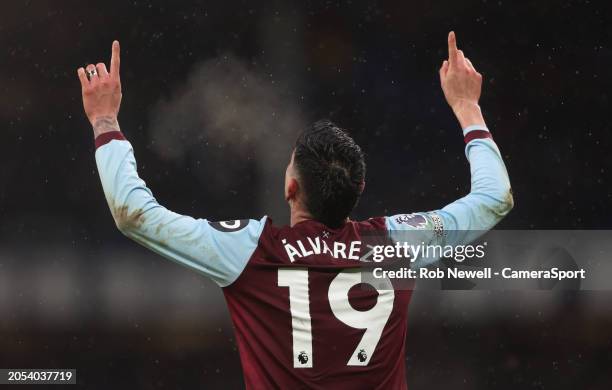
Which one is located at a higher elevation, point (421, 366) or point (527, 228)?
point (527, 228)

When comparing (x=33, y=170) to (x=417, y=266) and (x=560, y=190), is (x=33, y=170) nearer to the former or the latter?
(x=560, y=190)

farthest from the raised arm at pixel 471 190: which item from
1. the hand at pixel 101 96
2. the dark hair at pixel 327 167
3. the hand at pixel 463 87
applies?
the hand at pixel 101 96

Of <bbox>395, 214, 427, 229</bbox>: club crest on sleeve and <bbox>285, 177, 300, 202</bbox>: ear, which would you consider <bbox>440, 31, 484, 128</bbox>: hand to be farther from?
<bbox>285, 177, 300, 202</bbox>: ear

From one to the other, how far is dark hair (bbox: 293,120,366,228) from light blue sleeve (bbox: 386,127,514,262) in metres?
0.16

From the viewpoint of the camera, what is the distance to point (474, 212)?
80.4 inches

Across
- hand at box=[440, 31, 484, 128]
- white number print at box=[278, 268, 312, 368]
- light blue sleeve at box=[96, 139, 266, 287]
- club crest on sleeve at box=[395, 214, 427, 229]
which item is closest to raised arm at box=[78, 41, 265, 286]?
light blue sleeve at box=[96, 139, 266, 287]

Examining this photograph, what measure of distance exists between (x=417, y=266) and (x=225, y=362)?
6945mm

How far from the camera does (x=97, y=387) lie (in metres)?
8.84

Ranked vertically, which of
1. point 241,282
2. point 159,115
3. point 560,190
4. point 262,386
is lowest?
point 262,386

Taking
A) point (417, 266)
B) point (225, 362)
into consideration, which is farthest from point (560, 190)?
point (417, 266)

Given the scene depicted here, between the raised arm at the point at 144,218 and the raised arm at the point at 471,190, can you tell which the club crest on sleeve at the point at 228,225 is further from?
the raised arm at the point at 471,190

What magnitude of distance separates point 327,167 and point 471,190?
1.18ft

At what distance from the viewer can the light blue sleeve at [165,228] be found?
6.04ft

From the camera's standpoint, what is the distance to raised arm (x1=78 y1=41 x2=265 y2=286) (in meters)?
1.84
